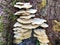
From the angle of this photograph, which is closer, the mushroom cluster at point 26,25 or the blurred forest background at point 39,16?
the mushroom cluster at point 26,25

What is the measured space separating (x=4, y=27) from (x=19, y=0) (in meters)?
0.38

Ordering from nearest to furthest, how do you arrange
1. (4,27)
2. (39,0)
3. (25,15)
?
(25,15) → (4,27) → (39,0)

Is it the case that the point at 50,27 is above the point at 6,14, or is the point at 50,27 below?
below

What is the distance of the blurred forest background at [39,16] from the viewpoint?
7.60ft

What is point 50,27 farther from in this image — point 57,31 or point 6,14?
point 6,14

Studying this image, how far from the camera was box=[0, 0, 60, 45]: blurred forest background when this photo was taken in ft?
7.60

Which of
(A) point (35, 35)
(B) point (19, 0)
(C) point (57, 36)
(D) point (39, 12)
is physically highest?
(B) point (19, 0)

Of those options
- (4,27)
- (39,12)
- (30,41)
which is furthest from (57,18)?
(4,27)

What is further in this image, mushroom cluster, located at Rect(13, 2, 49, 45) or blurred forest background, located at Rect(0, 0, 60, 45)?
blurred forest background, located at Rect(0, 0, 60, 45)

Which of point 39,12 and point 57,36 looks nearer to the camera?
point 39,12

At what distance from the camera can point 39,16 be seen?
2.49 meters

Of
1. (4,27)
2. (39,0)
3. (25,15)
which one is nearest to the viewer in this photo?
(25,15)

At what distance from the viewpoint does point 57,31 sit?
2727 mm

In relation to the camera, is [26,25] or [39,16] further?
[39,16]
